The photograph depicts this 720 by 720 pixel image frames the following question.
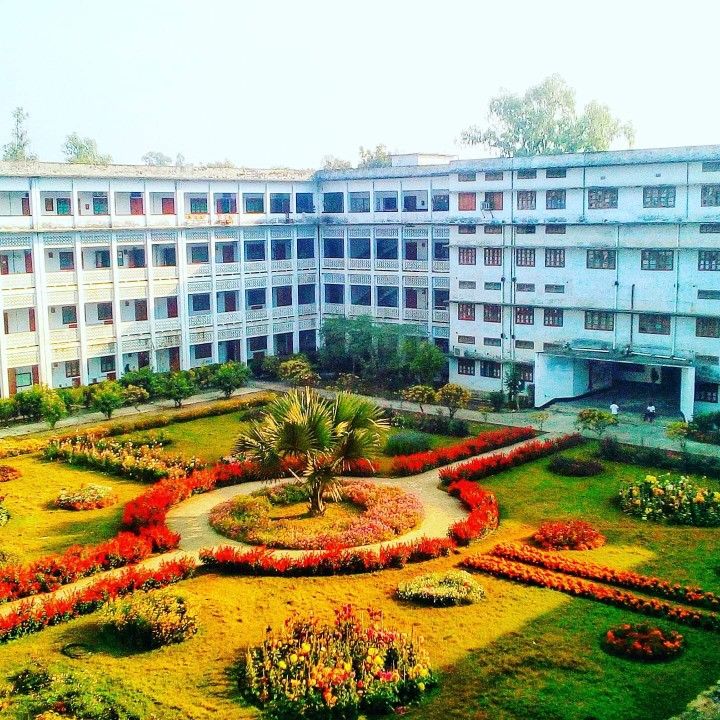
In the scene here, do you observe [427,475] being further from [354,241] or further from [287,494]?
[354,241]

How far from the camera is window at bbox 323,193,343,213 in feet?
167

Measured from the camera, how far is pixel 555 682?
15.8m

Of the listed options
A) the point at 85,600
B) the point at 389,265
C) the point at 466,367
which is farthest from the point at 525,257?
the point at 85,600

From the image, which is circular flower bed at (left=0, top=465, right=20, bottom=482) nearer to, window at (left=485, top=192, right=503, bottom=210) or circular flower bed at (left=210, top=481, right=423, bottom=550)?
circular flower bed at (left=210, top=481, right=423, bottom=550)

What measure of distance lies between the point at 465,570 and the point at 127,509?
29.7 feet

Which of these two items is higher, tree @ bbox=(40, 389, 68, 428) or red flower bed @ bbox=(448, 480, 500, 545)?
tree @ bbox=(40, 389, 68, 428)

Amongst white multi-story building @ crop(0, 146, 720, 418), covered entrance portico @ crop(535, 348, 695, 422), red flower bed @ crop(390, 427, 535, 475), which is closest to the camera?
red flower bed @ crop(390, 427, 535, 475)

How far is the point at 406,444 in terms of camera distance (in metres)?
32.5

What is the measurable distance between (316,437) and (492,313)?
65.7ft

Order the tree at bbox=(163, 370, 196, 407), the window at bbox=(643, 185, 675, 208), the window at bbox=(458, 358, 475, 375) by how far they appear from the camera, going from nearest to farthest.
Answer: the window at bbox=(643, 185, 675, 208) → the tree at bbox=(163, 370, 196, 407) → the window at bbox=(458, 358, 475, 375)

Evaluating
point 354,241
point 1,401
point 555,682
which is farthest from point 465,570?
point 354,241

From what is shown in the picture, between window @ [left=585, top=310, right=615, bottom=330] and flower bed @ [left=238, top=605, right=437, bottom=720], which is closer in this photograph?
flower bed @ [left=238, top=605, right=437, bottom=720]

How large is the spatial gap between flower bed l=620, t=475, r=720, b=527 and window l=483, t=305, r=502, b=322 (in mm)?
17139

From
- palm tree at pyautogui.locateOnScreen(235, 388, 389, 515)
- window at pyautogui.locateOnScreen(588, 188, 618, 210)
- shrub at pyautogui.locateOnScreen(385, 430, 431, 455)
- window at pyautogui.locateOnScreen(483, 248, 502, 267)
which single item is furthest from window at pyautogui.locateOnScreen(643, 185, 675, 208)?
palm tree at pyautogui.locateOnScreen(235, 388, 389, 515)
